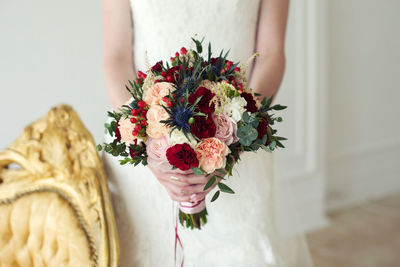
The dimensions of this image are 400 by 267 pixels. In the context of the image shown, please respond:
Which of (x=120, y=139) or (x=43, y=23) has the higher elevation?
(x=43, y=23)

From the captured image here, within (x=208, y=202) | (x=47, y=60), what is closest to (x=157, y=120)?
(x=208, y=202)

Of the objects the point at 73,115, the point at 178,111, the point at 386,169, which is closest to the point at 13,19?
the point at 73,115

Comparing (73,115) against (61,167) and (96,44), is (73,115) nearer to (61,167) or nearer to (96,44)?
(61,167)

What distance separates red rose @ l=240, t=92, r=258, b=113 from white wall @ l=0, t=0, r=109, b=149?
4.37ft

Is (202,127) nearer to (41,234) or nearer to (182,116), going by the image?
(182,116)

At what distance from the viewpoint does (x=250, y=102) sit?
1065mm

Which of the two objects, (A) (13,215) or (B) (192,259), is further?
(B) (192,259)

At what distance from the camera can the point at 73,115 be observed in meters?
1.51

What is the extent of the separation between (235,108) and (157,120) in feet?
0.64

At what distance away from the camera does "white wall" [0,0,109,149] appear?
2.03m

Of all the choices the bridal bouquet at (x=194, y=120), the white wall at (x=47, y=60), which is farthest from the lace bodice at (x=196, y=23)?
the white wall at (x=47, y=60)

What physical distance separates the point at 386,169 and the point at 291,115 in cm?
120

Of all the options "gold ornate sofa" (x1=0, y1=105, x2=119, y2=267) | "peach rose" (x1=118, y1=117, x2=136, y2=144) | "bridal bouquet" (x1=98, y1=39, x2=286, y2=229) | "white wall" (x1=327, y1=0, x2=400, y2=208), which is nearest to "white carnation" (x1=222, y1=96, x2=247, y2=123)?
"bridal bouquet" (x1=98, y1=39, x2=286, y2=229)

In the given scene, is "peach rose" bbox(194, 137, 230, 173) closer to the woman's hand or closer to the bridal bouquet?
the bridal bouquet
